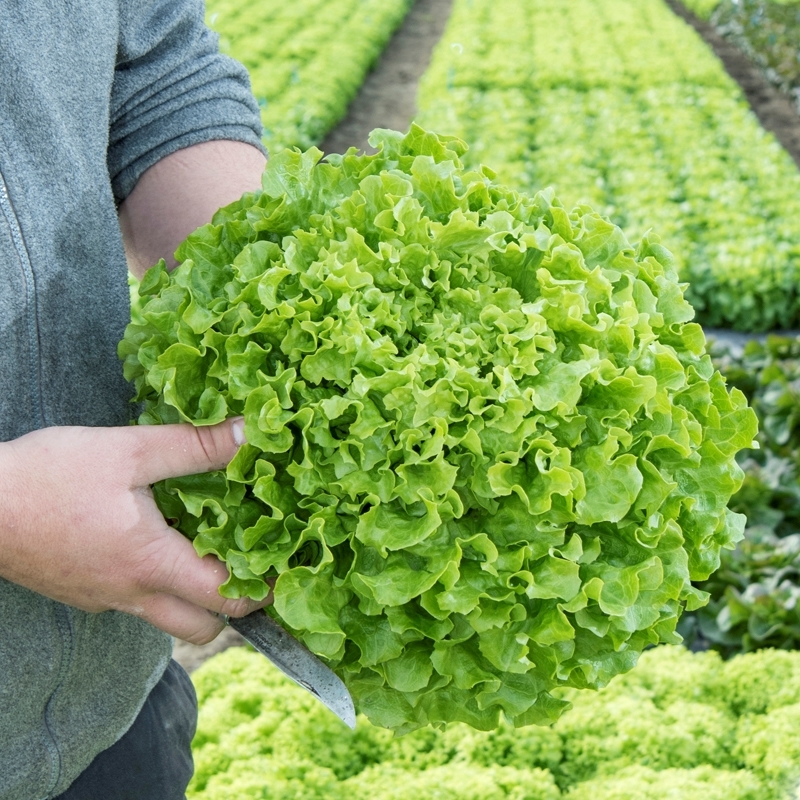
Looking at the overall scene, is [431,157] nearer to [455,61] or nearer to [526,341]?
[526,341]

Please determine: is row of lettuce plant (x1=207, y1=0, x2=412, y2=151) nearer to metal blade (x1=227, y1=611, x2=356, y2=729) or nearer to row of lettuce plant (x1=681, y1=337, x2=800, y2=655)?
row of lettuce plant (x1=681, y1=337, x2=800, y2=655)

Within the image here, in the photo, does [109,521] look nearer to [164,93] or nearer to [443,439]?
[443,439]

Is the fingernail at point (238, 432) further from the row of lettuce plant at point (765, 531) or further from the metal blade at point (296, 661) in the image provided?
the row of lettuce plant at point (765, 531)

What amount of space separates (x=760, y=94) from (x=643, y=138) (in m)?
6.43

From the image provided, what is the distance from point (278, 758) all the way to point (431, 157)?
278cm

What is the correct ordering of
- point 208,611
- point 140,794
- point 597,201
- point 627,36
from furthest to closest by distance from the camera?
point 627,36 < point 597,201 < point 140,794 < point 208,611

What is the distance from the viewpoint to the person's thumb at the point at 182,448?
1741mm

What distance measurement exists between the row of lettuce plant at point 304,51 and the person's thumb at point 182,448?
973 centimetres

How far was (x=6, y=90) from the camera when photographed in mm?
1778

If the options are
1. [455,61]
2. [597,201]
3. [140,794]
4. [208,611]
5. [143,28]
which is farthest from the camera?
[455,61]

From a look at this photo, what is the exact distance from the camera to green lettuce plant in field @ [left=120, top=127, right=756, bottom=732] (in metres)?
1.71

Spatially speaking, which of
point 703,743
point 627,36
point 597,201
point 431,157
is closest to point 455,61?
point 627,36

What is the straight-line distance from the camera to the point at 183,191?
2.24 m

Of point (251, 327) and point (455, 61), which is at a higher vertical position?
point (251, 327)
